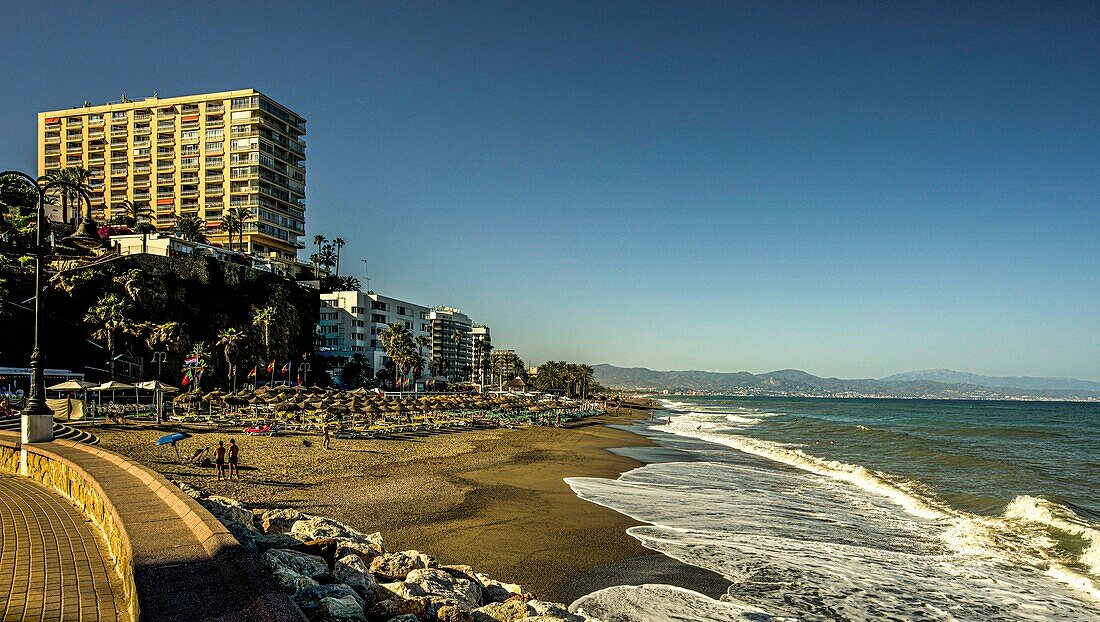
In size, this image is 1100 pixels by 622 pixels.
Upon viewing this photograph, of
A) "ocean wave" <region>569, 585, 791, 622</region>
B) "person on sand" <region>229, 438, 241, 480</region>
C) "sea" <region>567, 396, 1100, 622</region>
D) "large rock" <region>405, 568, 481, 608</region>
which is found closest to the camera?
"large rock" <region>405, 568, 481, 608</region>

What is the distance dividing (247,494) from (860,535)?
55.0 ft

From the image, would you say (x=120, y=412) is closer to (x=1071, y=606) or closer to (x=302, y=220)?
(x=1071, y=606)

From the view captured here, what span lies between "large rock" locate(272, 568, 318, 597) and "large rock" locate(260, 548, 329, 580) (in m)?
0.44

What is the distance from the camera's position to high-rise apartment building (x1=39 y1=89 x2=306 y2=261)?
9338cm

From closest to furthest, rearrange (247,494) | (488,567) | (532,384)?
(488,567) < (247,494) < (532,384)

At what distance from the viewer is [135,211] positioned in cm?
8525

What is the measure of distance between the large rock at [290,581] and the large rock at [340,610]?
1.30 feet

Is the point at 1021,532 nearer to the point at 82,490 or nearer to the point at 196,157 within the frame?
the point at 82,490

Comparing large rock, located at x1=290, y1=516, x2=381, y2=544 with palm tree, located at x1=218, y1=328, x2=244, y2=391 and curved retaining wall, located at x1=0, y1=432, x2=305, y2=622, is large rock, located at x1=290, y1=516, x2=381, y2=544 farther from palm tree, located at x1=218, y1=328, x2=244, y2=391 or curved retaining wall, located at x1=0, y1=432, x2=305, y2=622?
palm tree, located at x1=218, y1=328, x2=244, y2=391

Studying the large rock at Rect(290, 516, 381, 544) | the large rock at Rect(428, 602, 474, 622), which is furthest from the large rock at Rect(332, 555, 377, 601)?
the large rock at Rect(290, 516, 381, 544)

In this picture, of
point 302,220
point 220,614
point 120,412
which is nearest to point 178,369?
point 120,412

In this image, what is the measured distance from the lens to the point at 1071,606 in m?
12.4

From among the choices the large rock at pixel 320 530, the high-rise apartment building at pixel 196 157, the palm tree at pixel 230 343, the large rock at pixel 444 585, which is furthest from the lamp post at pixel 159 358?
the large rock at pixel 444 585

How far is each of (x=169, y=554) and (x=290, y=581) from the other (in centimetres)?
135
